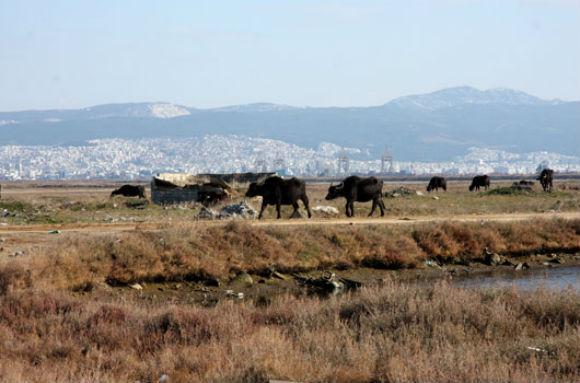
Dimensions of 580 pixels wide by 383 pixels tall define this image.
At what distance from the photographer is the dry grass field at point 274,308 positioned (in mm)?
14422

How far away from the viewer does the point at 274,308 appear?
20.2 m

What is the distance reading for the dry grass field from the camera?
1442 cm

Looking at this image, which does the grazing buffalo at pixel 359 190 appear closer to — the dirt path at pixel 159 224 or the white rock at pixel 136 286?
the dirt path at pixel 159 224

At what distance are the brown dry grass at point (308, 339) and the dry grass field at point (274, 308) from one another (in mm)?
43

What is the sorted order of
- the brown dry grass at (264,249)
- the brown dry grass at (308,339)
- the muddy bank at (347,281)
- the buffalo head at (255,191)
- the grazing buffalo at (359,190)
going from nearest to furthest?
the brown dry grass at (308,339), the muddy bank at (347,281), the brown dry grass at (264,249), the grazing buffalo at (359,190), the buffalo head at (255,191)

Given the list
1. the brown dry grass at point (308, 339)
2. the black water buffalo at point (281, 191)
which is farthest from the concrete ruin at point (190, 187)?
the brown dry grass at point (308, 339)

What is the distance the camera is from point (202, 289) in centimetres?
2902

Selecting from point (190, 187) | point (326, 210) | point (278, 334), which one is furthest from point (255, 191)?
point (278, 334)

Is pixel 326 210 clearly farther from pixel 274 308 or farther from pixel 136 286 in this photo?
pixel 274 308

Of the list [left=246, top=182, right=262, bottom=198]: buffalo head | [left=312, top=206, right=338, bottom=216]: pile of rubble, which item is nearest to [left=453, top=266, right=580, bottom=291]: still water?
[left=312, top=206, right=338, bottom=216]: pile of rubble

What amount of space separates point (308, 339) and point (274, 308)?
3.91m

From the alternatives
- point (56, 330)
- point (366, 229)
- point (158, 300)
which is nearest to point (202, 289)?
point (158, 300)

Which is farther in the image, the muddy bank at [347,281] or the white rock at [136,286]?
the white rock at [136,286]

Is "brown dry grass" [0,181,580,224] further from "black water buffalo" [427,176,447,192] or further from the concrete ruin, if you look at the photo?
"black water buffalo" [427,176,447,192]
